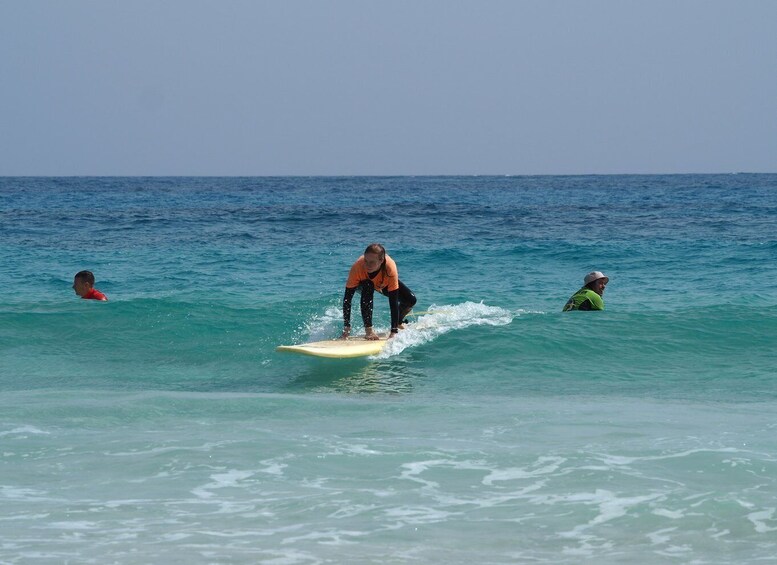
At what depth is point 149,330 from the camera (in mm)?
13070

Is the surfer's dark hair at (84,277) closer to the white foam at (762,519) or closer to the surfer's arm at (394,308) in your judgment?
the surfer's arm at (394,308)

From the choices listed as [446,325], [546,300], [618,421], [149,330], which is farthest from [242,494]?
[546,300]

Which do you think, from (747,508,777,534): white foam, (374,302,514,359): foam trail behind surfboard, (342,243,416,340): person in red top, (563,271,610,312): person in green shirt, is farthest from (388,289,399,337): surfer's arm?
(747,508,777,534): white foam

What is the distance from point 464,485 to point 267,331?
7.84m

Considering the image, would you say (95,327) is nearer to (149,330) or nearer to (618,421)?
(149,330)

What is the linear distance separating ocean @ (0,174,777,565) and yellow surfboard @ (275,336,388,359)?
0.21m

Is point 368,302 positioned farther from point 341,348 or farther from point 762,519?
point 762,519

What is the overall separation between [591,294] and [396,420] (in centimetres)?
542

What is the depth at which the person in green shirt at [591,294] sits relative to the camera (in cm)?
1213

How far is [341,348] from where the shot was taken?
33.7 ft

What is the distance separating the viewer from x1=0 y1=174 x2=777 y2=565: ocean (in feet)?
17.1

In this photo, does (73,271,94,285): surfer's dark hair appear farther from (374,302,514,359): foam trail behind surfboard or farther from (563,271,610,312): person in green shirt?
(563,271,610,312): person in green shirt

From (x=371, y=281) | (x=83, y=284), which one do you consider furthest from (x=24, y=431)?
(x=83, y=284)

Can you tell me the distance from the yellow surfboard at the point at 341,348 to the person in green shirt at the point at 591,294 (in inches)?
123
